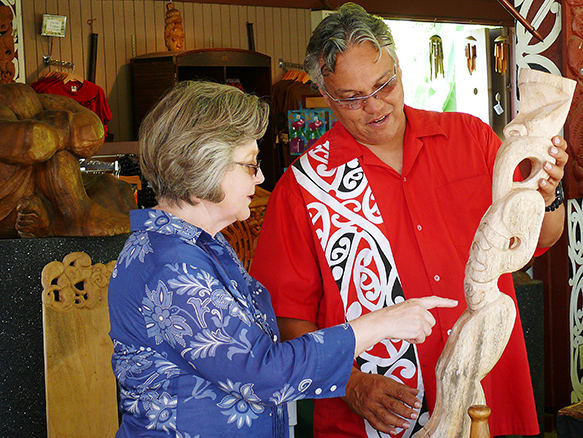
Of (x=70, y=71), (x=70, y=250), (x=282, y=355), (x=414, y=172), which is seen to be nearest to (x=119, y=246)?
(x=70, y=250)

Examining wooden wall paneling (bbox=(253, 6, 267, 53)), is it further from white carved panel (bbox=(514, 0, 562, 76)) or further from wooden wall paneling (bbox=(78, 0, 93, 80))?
white carved panel (bbox=(514, 0, 562, 76))

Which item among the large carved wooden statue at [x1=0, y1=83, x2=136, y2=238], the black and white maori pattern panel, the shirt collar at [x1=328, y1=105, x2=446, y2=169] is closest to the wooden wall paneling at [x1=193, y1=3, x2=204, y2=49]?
the large carved wooden statue at [x1=0, y1=83, x2=136, y2=238]

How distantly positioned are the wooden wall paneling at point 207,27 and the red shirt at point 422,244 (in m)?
5.93

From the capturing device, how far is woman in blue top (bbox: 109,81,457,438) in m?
1.10

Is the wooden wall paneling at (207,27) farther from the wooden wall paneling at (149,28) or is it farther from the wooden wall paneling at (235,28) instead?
the wooden wall paneling at (149,28)

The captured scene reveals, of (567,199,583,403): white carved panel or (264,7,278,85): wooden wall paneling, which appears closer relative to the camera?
(567,199,583,403): white carved panel

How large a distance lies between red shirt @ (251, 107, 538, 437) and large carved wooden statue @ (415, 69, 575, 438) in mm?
252

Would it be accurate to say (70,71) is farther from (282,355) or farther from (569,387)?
(282,355)

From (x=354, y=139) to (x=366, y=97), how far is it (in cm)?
14

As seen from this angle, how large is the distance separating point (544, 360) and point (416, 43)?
602 cm

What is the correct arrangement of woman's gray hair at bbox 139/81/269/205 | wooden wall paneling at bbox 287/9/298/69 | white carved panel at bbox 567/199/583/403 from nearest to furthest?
woman's gray hair at bbox 139/81/269/205 < white carved panel at bbox 567/199/583/403 < wooden wall paneling at bbox 287/9/298/69

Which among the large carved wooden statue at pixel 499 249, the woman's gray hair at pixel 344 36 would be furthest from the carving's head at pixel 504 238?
the woman's gray hair at pixel 344 36

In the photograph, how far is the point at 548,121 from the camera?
1255 millimetres

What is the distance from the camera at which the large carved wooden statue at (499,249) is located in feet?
4.09
